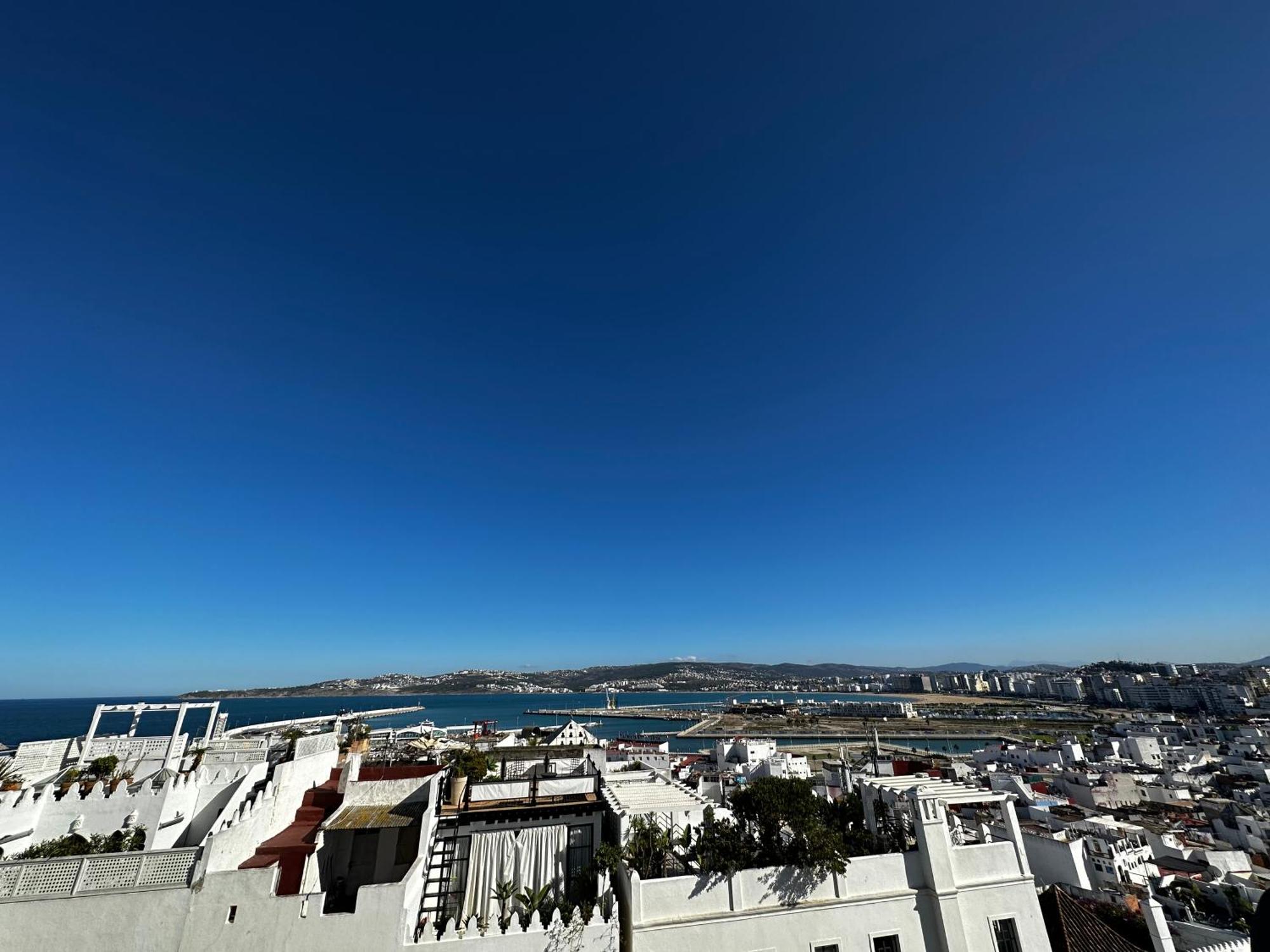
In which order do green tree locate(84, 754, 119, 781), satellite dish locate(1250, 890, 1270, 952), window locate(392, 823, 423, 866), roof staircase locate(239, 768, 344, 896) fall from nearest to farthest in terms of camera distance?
satellite dish locate(1250, 890, 1270, 952), roof staircase locate(239, 768, 344, 896), window locate(392, 823, 423, 866), green tree locate(84, 754, 119, 781)

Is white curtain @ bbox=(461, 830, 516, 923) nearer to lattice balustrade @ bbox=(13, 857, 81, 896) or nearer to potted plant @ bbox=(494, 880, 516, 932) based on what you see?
potted plant @ bbox=(494, 880, 516, 932)

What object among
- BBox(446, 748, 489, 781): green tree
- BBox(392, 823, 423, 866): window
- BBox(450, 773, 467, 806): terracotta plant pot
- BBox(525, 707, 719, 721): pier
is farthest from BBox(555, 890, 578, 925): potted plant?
BBox(525, 707, 719, 721): pier

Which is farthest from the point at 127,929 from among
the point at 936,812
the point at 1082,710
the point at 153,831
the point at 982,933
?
the point at 1082,710

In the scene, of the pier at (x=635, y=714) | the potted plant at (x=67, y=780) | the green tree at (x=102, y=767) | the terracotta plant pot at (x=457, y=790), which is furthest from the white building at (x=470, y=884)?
the pier at (x=635, y=714)

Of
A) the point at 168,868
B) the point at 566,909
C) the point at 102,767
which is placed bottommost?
the point at 566,909

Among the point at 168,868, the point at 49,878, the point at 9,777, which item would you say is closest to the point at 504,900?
the point at 168,868

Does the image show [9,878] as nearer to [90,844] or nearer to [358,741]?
[90,844]

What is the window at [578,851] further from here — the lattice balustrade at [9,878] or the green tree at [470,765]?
the lattice balustrade at [9,878]
